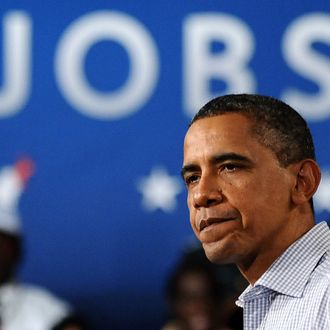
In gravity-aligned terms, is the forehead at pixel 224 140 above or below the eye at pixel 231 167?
above

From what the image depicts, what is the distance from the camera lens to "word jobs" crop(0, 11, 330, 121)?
3.21 m

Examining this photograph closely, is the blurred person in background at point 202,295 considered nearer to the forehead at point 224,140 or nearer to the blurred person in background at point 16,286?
the blurred person in background at point 16,286

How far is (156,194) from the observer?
10.3 ft

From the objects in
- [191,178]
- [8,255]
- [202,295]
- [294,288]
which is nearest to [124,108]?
[8,255]

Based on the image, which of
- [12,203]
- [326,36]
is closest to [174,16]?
[326,36]

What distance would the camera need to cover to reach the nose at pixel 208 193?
4.30ft

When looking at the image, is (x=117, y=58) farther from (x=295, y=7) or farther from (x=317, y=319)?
(x=317, y=319)

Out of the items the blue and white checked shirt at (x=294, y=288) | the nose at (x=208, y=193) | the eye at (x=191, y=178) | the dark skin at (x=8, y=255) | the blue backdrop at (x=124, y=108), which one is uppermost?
the blue backdrop at (x=124, y=108)

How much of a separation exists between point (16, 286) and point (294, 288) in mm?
1890

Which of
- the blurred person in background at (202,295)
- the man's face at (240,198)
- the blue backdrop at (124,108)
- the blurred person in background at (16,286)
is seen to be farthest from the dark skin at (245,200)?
the blue backdrop at (124,108)

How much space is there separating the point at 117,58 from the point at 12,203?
1.77ft

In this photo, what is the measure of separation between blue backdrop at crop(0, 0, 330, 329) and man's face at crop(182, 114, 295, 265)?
1.81m

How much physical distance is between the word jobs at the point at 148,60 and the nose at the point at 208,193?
187 centimetres

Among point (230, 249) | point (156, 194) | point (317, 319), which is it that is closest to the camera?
point (317, 319)
